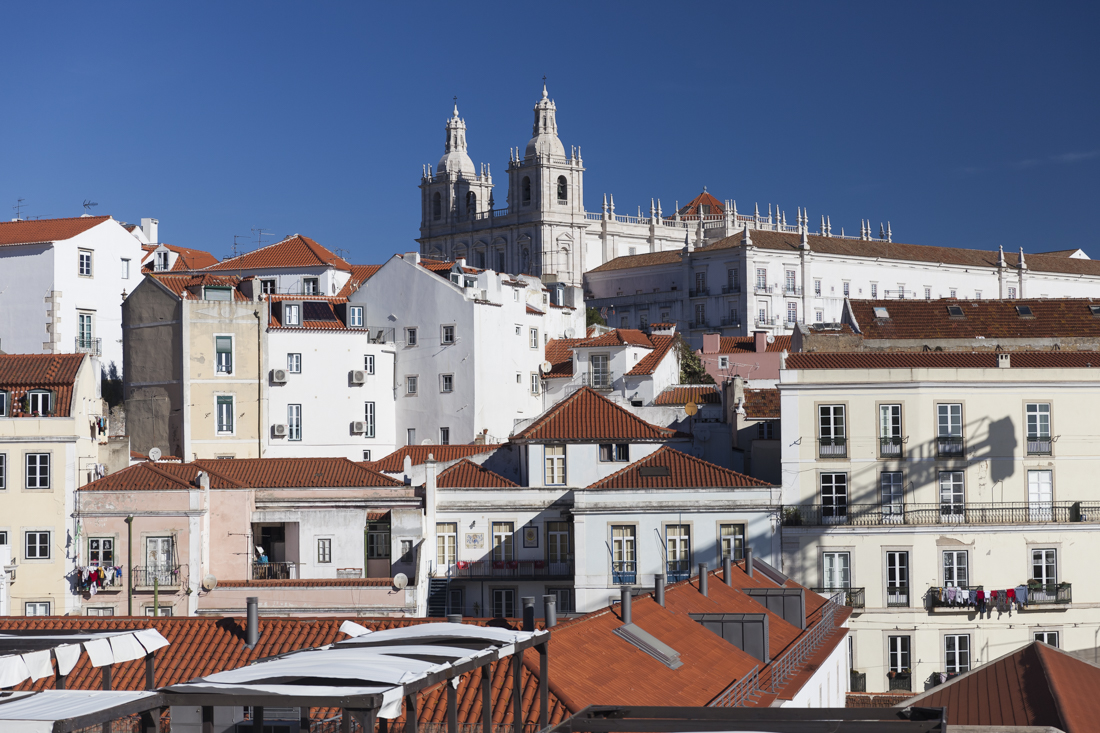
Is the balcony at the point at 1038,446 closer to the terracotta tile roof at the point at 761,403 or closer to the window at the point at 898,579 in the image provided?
the window at the point at 898,579

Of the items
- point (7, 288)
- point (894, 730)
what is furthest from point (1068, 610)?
point (7, 288)

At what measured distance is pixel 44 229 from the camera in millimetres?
68125

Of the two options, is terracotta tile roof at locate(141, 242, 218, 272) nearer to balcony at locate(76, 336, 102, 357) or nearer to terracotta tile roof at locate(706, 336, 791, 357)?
balcony at locate(76, 336, 102, 357)

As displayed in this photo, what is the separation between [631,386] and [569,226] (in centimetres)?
6747


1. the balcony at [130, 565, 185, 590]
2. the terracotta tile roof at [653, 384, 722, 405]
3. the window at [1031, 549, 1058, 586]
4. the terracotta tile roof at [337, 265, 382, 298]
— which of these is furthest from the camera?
the terracotta tile roof at [337, 265, 382, 298]

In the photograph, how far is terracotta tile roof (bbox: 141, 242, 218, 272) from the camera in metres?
77.2

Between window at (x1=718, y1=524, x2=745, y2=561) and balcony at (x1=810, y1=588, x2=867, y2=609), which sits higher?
window at (x1=718, y1=524, x2=745, y2=561)

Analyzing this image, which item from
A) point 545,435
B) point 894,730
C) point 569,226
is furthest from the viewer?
point 569,226

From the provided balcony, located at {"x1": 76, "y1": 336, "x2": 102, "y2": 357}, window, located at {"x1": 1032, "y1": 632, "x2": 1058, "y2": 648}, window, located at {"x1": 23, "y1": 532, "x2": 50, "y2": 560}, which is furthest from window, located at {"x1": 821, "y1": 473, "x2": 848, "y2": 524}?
balcony, located at {"x1": 76, "y1": 336, "x2": 102, "y2": 357}

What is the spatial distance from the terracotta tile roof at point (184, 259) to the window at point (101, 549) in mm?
30046

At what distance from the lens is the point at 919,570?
4366 centimetres

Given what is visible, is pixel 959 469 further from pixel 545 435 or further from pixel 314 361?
pixel 314 361

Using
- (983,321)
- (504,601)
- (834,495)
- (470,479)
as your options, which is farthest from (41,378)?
(983,321)

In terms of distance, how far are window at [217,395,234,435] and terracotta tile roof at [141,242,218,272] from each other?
16.2m
